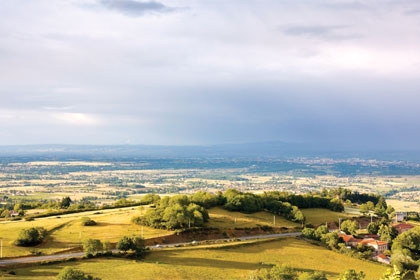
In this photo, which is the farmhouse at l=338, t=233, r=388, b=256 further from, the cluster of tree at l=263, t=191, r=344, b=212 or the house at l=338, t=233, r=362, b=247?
the cluster of tree at l=263, t=191, r=344, b=212

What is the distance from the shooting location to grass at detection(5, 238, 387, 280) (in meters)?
43.9

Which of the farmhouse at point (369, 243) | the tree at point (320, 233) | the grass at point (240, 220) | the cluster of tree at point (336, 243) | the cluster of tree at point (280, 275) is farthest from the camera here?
the grass at point (240, 220)

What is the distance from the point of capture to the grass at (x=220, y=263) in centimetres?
4388

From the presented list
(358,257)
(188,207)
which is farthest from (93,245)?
(358,257)

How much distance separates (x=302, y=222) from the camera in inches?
3327

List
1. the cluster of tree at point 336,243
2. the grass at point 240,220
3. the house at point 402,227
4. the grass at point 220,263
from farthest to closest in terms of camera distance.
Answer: the house at point 402,227
the grass at point 240,220
the cluster of tree at point 336,243
the grass at point 220,263

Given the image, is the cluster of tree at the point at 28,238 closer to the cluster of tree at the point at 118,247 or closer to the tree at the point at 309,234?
the cluster of tree at the point at 118,247


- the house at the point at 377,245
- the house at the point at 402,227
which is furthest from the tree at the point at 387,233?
the house at the point at 402,227

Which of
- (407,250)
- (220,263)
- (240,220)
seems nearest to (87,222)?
(220,263)

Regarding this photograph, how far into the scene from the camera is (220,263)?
168ft

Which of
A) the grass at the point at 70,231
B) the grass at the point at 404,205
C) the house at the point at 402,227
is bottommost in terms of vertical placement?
Result: the grass at the point at 404,205

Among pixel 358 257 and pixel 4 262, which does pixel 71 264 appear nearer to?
pixel 4 262

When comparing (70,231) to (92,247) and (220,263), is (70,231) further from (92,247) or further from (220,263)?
(220,263)

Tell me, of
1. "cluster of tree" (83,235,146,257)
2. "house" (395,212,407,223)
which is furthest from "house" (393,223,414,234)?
"cluster of tree" (83,235,146,257)
